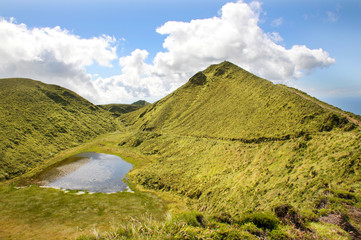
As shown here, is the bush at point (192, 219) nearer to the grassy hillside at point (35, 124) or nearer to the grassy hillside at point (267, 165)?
the grassy hillside at point (267, 165)

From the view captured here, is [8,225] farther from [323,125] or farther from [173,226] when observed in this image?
[323,125]

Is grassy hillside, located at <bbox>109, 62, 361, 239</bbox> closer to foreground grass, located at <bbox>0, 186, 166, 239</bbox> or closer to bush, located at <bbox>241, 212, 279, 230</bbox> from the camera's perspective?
bush, located at <bbox>241, 212, 279, 230</bbox>

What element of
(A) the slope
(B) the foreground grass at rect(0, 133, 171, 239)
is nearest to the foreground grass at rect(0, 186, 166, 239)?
(B) the foreground grass at rect(0, 133, 171, 239)

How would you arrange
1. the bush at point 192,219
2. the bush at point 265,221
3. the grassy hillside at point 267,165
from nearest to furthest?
the bush at point 265,221 → the grassy hillside at point 267,165 → the bush at point 192,219

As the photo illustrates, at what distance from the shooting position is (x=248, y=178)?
38.5 meters

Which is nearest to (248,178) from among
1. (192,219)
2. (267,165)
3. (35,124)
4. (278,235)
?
(267,165)

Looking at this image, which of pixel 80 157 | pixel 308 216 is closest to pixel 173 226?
pixel 308 216

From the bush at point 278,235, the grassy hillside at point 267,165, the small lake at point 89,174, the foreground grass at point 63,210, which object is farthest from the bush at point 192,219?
the small lake at point 89,174

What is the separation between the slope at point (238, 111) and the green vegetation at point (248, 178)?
49cm

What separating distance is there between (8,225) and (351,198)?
165 ft

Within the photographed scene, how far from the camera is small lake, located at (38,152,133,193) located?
52.3 metres

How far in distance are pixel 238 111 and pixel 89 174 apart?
62.1m

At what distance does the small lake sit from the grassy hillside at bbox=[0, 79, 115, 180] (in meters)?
10.0

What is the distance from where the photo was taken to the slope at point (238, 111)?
49.3m
